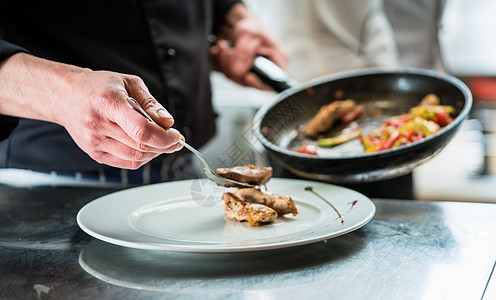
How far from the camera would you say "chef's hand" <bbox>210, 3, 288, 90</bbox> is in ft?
5.76

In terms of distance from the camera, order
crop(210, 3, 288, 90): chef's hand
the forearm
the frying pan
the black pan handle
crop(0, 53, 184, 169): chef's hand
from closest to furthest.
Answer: crop(0, 53, 184, 169): chef's hand, the forearm, the frying pan, the black pan handle, crop(210, 3, 288, 90): chef's hand

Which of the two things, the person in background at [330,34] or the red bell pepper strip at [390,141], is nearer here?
the red bell pepper strip at [390,141]

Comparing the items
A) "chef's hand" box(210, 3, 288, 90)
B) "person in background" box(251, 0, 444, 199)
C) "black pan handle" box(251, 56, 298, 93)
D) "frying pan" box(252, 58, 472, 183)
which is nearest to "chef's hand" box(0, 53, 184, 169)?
"frying pan" box(252, 58, 472, 183)

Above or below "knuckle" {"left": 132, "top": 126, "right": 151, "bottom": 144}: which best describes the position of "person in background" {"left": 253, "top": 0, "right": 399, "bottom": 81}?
below

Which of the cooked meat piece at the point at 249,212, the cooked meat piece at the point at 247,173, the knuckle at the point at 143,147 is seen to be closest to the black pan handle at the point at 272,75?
the cooked meat piece at the point at 247,173

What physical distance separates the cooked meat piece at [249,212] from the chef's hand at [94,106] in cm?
16

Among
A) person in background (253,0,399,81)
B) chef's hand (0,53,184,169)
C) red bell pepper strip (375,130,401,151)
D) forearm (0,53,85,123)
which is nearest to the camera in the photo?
chef's hand (0,53,184,169)

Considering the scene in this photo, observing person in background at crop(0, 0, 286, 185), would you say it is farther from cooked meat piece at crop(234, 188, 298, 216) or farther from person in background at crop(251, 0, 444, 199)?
person in background at crop(251, 0, 444, 199)

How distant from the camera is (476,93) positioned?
131 inches

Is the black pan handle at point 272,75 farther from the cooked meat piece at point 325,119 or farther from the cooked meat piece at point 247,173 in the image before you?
the cooked meat piece at point 247,173

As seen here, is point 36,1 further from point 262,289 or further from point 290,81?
point 262,289

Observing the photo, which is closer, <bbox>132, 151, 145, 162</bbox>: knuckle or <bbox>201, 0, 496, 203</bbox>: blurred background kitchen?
<bbox>132, 151, 145, 162</bbox>: knuckle

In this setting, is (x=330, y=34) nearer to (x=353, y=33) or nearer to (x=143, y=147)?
(x=353, y=33)

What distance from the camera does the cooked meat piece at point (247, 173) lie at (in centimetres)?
104
